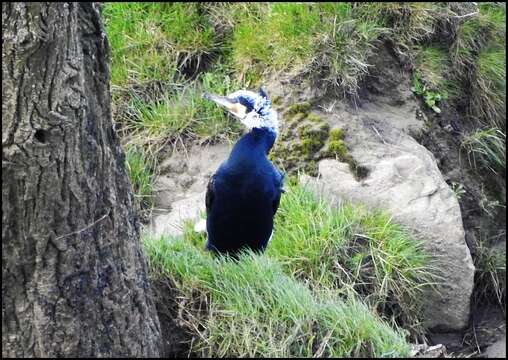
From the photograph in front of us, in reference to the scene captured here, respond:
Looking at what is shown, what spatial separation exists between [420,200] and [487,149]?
94 centimetres

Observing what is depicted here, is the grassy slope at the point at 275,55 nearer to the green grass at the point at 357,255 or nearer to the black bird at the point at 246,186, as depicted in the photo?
the green grass at the point at 357,255

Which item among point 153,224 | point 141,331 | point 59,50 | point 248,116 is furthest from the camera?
point 153,224

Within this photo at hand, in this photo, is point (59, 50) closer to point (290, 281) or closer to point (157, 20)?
point (290, 281)

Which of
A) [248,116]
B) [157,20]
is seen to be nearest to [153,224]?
[248,116]

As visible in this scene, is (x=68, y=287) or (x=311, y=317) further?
(x=311, y=317)

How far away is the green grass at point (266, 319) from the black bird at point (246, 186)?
2.18 ft

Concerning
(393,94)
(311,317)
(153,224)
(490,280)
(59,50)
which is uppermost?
(59,50)

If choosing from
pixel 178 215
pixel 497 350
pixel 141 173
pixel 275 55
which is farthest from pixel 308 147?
pixel 497 350

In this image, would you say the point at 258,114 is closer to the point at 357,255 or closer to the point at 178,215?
the point at 357,255

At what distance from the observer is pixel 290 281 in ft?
11.1

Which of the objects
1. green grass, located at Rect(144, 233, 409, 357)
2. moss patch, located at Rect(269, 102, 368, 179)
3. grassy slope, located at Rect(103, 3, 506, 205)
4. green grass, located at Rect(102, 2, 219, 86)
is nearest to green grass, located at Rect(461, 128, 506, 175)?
grassy slope, located at Rect(103, 3, 506, 205)

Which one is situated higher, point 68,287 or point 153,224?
point 68,287

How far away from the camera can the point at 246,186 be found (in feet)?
13.1

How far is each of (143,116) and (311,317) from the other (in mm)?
2315
